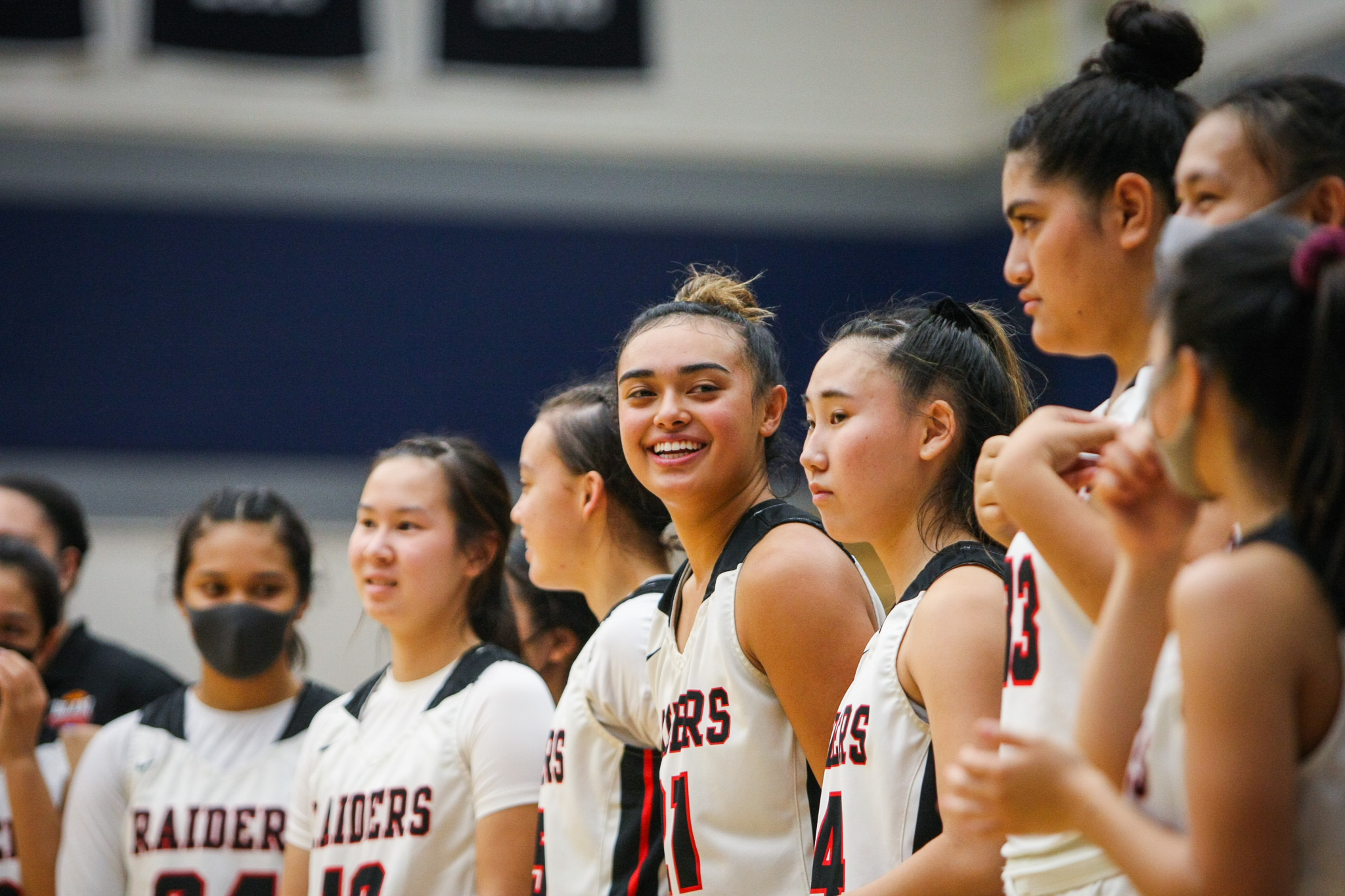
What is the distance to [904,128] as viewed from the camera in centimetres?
937

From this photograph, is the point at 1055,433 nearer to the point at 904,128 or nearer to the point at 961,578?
the point at 961,578

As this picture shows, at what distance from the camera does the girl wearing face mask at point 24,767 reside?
3.58 meters

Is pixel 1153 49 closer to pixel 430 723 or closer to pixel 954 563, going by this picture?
Answer: pixel 954 563

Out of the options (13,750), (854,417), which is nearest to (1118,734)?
(854,417)

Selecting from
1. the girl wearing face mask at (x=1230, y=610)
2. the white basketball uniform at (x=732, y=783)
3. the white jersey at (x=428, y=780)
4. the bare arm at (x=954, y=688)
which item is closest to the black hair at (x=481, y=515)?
the white jersey at (x=428, y=780)

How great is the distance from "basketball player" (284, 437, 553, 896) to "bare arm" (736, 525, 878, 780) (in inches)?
32.2

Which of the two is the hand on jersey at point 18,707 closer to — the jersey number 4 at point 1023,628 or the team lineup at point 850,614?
the team lineup at point 850,614

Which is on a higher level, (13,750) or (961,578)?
(961,578)

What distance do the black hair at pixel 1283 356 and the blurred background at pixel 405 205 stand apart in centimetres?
664

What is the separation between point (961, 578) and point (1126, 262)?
1.77 ft

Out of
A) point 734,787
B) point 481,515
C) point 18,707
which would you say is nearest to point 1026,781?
point 734,787

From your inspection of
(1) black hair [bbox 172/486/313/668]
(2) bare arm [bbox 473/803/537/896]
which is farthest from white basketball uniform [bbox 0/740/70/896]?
(2) bare arm [bbox 473/803/537/896]

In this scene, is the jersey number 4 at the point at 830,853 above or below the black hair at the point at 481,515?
→ below

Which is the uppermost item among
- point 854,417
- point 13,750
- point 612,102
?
point 612,102
